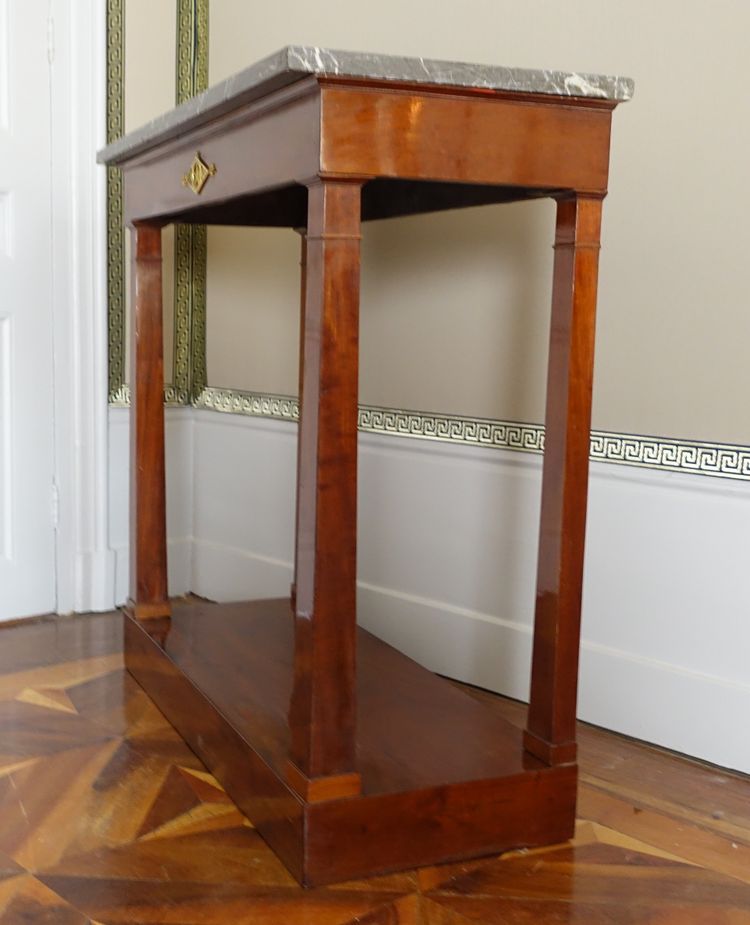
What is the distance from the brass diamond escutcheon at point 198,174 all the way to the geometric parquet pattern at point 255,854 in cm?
110

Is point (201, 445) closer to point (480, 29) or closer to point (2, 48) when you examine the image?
point (2, 48)

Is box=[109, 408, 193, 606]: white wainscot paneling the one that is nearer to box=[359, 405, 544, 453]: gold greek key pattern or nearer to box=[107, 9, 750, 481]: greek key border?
box=[107, 9, 750, 481]: greek key border

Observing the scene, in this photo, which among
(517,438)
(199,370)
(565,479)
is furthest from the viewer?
(199,370)

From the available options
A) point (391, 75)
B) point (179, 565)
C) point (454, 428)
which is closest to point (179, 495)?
point (179, 565)

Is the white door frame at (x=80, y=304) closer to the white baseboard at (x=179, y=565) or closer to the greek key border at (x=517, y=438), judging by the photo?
the white baseboard at (x=179, y=565)

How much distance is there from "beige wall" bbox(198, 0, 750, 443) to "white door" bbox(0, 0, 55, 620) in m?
0.66

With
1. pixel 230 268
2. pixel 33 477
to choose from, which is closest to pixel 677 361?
pixel 230 268

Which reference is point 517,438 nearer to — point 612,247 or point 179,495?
point 612,247

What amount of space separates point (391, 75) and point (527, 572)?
4.30 ft

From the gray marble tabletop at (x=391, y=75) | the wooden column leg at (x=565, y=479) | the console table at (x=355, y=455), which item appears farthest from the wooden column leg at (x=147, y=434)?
the wooden column leg at (x=565, y=479)

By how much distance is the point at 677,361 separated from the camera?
2.15 metres

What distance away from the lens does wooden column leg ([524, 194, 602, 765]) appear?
1641mm

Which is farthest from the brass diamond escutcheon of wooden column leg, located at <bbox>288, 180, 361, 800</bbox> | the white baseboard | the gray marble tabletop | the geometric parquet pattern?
the white baseboard

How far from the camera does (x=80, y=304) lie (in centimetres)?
301
